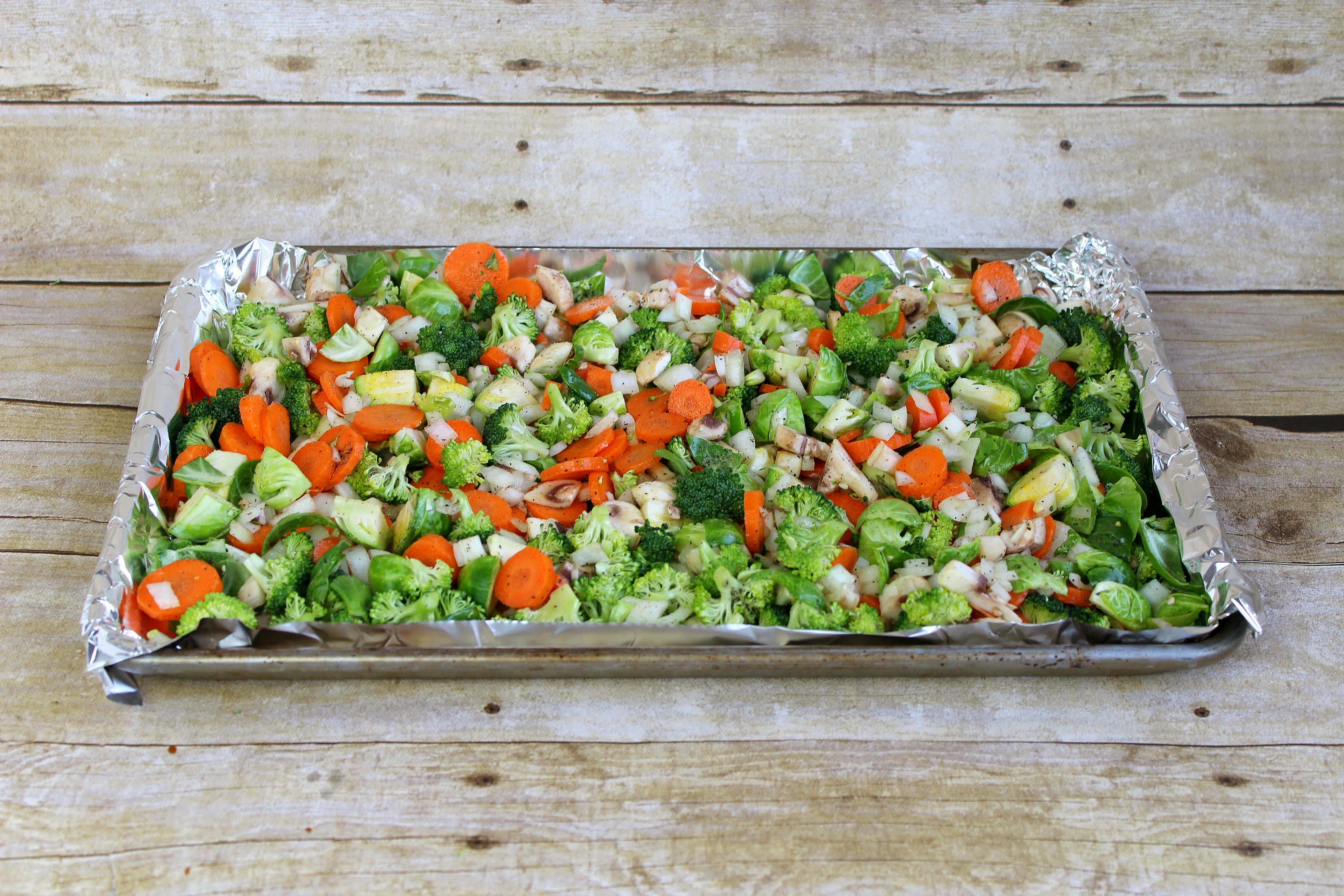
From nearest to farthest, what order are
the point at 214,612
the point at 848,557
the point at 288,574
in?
the point at 214,612 → the point at 288,574 → the point at 848,557

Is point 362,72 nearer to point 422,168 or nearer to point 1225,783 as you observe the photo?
point 422,168

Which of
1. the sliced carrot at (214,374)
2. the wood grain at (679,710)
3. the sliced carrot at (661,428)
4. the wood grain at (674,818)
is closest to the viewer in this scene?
the wood grain at (674,818)

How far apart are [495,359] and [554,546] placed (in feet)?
2.25

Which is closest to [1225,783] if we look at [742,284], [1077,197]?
[742,284]

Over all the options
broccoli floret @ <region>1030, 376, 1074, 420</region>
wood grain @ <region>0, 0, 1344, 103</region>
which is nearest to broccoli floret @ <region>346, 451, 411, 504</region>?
broccoli floret @ <region>1030, 376, 1074, 420</region>

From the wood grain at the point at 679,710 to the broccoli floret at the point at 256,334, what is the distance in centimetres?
87

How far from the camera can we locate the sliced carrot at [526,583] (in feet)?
7.02

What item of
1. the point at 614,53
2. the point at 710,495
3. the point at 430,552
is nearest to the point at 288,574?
the point at 430,552

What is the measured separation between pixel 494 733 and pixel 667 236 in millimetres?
1898

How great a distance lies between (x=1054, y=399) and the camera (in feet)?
8.57

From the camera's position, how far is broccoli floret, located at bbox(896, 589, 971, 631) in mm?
2055

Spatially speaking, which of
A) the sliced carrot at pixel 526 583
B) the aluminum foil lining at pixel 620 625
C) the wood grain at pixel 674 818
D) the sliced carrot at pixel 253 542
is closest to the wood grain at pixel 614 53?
the aluminum foil lining at pixel 620 625

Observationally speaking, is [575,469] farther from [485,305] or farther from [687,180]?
[687,180]

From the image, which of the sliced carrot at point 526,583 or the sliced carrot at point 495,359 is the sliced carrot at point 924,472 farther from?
the sliced carrot at point 495,359
